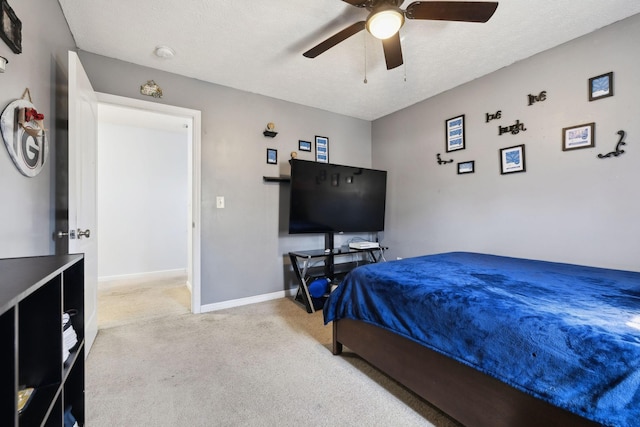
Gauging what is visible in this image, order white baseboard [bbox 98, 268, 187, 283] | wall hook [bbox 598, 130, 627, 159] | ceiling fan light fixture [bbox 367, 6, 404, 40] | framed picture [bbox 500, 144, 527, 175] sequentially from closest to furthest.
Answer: ceiling fan light fixture [bbox 367, 6, 404, 40]
wall hook [bbox 598, 130, 627, 159]
framed picture [bbox 500, 144, 527, 175]
white baseboard [bbox 98, 268, 187, 283]

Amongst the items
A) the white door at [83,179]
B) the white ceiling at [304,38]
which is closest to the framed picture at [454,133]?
the white ceiling at [304,38]

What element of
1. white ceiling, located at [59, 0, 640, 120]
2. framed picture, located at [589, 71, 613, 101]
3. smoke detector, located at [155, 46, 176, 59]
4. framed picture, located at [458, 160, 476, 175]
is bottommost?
framed picture, located at [458, 160, 476, 175]

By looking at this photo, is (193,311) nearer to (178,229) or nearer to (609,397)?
(178,229)

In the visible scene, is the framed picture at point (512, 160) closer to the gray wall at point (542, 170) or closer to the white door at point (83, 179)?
the gray wall at point (542, 170)

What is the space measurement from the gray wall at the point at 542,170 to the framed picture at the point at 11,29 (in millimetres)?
3377

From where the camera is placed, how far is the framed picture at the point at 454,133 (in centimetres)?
304

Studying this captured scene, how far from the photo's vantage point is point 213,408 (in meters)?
1.54

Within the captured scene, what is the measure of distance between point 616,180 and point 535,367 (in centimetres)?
188

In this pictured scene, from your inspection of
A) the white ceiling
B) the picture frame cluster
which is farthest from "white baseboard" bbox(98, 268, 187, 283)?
the picture frame cluster

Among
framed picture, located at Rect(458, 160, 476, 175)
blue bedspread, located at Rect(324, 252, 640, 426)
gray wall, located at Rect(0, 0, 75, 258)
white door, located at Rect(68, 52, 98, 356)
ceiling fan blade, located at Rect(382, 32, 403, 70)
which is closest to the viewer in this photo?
blue bedspread, located at Rect(324, 252, 640, 426)

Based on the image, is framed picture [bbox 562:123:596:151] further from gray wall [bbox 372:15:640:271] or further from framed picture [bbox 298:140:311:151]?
framed picture [bbox 298:140:311:151]

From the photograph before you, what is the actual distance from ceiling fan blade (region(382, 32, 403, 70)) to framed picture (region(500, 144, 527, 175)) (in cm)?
141

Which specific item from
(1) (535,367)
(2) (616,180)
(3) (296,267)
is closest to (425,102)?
(2) (616,180)

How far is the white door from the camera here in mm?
1735
